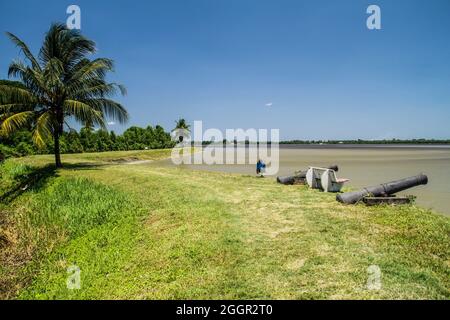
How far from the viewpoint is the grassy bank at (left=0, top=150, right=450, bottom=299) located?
4535mm

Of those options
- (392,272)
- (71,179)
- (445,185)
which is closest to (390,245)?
(392,272)

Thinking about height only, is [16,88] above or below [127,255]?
above

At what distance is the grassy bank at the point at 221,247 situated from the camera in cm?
454

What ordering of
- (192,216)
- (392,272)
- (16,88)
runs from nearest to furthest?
(392,272), (192,216), (16,88)

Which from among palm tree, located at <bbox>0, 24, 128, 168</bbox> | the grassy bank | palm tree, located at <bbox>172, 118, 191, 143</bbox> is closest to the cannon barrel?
the grassy bank

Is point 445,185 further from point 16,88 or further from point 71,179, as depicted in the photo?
point 16,88

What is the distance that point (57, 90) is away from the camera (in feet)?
52.9

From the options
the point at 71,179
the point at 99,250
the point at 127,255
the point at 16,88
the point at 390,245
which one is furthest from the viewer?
the point at 16,88

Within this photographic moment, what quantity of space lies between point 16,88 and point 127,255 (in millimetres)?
13744

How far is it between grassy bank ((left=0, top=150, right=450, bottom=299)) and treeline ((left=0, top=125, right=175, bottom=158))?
10.3 m

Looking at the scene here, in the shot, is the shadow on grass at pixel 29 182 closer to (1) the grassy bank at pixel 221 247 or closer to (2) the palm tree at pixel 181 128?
(1) the grassy bank at pixel 221 247

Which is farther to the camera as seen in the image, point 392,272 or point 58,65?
point 58,65
